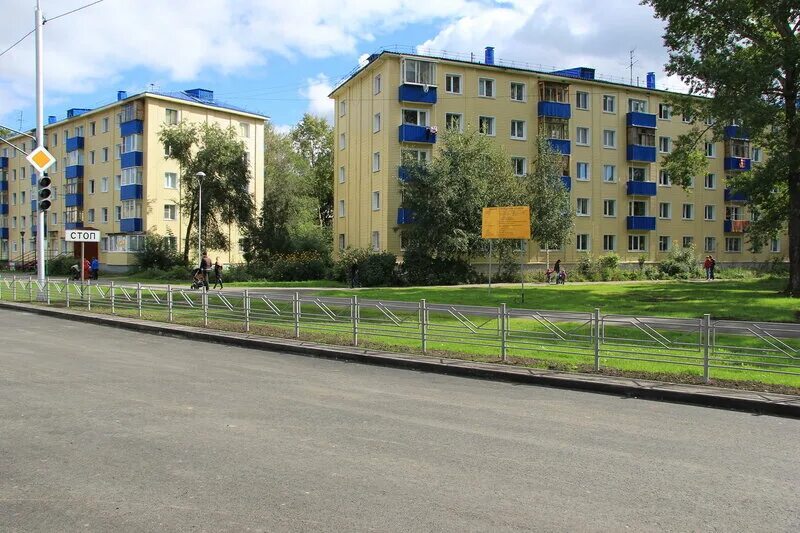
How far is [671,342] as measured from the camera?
1016cm

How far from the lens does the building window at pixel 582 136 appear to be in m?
48.8

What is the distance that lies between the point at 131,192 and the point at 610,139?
39.0 meters

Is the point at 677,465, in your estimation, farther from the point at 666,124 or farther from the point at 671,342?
the point at 666,124

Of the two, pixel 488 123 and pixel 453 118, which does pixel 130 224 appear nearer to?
pixel 453 118

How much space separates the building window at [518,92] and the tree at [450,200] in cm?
906

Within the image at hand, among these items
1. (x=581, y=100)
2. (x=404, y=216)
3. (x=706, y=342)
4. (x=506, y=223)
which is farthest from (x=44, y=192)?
(x=581, y=100)

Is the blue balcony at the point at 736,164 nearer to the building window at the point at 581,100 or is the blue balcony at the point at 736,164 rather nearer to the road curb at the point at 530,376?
the building window at the point at 581,100

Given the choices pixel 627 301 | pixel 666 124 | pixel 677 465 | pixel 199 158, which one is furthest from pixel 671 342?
pixel 666 124

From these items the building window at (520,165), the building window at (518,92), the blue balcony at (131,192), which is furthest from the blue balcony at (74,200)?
the building window at (518,92)

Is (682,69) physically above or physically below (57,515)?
above

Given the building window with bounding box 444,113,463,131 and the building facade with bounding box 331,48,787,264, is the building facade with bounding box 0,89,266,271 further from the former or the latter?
the building window with bounding box 444,113,463,131

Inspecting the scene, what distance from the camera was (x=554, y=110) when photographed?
4616cm

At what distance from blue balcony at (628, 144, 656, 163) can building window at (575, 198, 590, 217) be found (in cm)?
555

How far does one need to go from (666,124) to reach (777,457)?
52586mm
